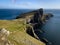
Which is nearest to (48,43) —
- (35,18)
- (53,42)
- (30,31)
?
(53,42)

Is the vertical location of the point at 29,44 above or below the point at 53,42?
above

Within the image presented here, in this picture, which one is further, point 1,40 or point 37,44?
point 37,44

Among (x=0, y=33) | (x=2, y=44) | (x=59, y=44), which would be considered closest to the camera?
(x=2, y=44)

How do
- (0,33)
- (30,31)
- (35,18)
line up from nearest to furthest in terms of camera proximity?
(0,33), (30,31), (35,18)

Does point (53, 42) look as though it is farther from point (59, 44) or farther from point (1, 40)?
point (1, 40)

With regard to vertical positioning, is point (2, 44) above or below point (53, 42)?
above

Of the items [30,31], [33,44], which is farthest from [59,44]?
[33,44]

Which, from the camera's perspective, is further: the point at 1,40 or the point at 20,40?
the point at 20,40

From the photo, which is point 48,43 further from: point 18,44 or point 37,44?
point 18,44

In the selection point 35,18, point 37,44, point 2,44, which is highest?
point 2,44
